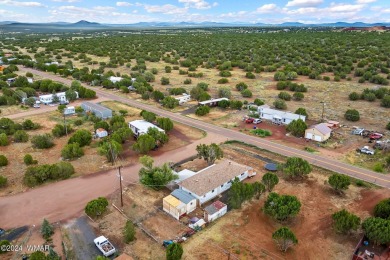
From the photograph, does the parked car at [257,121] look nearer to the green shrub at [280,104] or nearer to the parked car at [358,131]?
the green shrub at [280,104]

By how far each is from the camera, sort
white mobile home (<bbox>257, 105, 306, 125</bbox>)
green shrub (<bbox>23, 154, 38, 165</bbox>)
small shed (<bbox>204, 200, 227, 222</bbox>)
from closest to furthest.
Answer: small shed (<bbox>204, 200, 227, 222</bbox>) < green shrub (<bbox>23, 154, 38, 165</bbox>) < white mobile home (<bbox>257, 105, 306, 125</bbox>)

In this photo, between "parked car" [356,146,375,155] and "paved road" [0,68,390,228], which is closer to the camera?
"paved road" [0,68,390,228]

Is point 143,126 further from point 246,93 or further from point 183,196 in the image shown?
point 246,93

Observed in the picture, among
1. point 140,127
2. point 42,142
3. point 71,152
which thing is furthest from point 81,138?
point 140,127

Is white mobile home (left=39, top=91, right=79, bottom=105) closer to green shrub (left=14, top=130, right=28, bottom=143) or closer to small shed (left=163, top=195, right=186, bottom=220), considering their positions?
green shrub (left=14, top=130, right=28, bottom=143)

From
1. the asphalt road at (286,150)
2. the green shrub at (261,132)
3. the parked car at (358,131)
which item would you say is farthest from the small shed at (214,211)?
the parked car at (358,131)

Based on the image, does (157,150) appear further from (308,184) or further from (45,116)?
(45,116)

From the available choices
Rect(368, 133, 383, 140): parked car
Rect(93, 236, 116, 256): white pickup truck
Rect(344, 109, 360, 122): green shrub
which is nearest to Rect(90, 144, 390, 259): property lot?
Rect(93, 236, 116, 256): white pickup truck
